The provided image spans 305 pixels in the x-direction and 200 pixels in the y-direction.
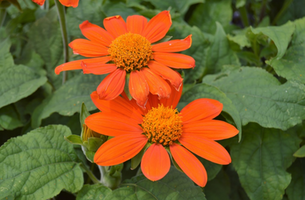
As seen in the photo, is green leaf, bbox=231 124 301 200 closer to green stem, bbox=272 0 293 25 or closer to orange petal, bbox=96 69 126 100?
orange petal, bbox=96 69 126 100

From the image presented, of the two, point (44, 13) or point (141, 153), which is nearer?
point (141, 153)

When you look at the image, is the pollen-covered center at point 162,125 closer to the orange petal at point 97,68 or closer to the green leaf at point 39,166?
the orange petal at point 97,68

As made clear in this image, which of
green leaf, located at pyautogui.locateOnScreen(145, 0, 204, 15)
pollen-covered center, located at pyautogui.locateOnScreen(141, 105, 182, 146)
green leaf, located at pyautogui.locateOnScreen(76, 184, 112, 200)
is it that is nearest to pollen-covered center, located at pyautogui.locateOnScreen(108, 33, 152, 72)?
pollen-covered center, located at pyautogui.locateOnScreen(141, 105, 182, 146)

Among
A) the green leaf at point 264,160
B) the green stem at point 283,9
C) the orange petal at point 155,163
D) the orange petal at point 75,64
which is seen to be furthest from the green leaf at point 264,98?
the green stem at point 283,9

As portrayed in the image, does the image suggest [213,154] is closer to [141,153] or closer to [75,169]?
[141,153]

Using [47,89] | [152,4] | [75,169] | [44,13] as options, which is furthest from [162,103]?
[44,13]
